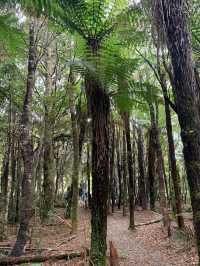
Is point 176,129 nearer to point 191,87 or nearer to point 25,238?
point 25,238

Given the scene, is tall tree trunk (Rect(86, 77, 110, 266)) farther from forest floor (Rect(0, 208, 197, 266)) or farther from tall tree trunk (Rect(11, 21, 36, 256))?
tall tree trunk (Rect(11, 21, 36, 256))

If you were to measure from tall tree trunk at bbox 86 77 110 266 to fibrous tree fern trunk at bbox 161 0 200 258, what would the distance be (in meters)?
2.29

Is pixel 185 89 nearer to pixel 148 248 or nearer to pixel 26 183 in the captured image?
pixel 26 183

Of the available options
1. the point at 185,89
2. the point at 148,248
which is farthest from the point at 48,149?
the point at 185,89

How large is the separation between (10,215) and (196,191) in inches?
581

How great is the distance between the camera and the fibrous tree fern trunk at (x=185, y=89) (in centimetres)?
498

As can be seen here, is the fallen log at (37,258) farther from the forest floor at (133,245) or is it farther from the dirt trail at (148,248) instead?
the dirt trail at (148,248)

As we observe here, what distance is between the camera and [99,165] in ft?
23.7

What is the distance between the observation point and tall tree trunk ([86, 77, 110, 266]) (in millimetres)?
7062

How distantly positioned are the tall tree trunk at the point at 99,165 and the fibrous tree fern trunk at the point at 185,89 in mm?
2288

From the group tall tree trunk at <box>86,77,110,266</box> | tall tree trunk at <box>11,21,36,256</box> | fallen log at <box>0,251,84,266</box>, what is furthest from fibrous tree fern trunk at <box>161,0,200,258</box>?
tall tree trunk at <box>11,21,36,256</box>

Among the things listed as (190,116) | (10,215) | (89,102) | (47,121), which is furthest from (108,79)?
(10,215)

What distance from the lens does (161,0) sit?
5.62 m

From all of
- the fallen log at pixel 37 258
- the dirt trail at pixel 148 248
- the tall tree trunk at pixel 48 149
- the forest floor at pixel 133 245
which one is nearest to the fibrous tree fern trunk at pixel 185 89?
the forest floor at pixel 133 245
